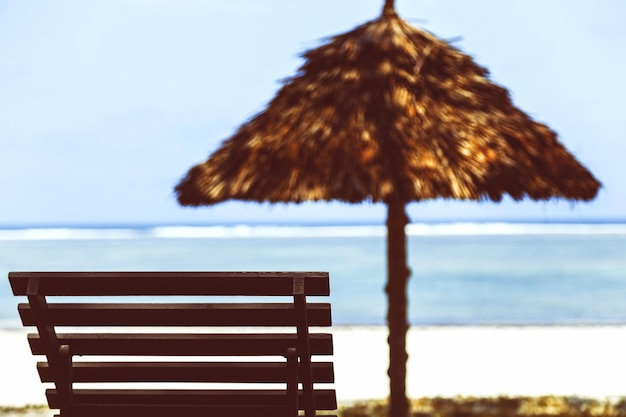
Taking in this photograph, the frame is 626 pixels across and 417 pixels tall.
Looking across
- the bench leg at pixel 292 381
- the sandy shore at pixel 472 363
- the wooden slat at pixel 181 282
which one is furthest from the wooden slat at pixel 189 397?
the sandy shore at pixel 472 363

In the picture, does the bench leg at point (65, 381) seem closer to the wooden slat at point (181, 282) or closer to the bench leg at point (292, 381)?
the wooden slat at point (181, 282)

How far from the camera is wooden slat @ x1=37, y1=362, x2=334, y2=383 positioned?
348 cm

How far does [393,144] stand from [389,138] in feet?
0.13

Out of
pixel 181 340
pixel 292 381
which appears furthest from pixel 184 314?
pixel 292 381

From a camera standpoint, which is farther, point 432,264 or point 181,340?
point 432,264

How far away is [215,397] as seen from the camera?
3.52m

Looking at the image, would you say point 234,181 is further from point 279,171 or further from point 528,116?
point 528,116

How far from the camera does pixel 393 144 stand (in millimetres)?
4320

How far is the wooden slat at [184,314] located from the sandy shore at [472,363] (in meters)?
3.19

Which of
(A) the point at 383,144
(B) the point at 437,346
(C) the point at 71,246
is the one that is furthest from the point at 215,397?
(C) the point at 71,246

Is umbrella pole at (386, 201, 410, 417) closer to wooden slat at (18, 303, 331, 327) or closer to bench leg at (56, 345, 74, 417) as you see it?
wooden slat at (18, 303, 331, 327)

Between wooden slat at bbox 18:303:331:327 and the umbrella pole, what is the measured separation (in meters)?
1.31

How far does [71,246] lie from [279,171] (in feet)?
156

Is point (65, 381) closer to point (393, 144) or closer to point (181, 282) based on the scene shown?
point (181, 282)
